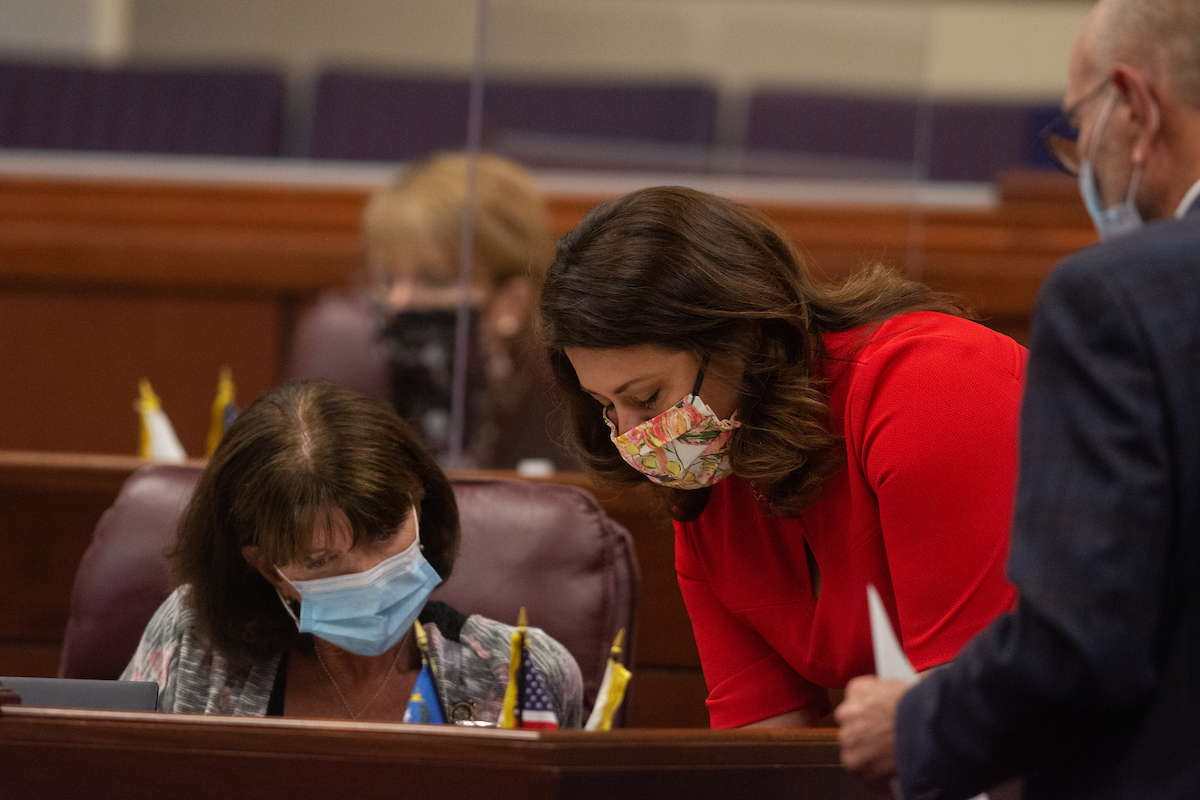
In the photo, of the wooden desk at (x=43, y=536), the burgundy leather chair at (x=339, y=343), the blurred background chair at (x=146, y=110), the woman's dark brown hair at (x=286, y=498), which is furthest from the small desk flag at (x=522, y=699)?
the blurred background chair at (x=146, y=110)

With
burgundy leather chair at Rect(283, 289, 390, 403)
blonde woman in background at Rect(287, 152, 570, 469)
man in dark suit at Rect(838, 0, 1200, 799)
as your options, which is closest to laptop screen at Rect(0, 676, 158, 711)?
man in dark suit at Rect(838, 0, 1200, 799)

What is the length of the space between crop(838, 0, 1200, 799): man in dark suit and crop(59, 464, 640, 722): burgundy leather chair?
0.85 metres

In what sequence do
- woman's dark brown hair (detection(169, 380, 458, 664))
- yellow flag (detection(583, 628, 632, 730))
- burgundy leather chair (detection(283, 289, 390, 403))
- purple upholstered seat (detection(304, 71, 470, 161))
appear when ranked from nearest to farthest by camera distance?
yellow flag (detection(583, 628, 632, 730)), woman's dark brown hair (detection(169, 380, 458, 664)), burgundy leather chair (detection(283, 289, 390, 403)), purple upholstered seat (detection(304, 71, 470, 161))

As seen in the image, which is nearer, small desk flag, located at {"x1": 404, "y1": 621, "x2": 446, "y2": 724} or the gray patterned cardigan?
small desk flag, located at {"x1": 404, "y1": 621, "x2": 446, "y2": 724}

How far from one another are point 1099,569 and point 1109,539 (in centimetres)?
2

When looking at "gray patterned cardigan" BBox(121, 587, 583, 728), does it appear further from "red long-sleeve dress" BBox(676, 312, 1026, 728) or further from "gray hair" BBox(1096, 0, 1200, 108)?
"gray hair" BBox(1096, 0, 1200, 108)

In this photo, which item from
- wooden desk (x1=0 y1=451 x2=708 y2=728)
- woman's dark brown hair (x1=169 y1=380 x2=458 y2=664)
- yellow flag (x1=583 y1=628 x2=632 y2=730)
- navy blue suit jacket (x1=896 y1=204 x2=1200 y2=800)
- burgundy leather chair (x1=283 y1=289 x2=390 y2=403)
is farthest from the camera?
burgundy leather chair (x1=283 y1=289 x2=390 y2=403)

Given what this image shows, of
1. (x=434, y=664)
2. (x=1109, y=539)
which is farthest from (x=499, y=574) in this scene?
(x=1109, y=539)

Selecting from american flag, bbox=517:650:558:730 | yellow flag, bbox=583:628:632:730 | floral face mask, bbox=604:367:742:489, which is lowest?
american flag, bbox=517:650:558:730

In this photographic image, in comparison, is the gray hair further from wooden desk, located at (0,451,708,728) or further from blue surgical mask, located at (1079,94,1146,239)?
wooden desk, located at (0,451,708,728)

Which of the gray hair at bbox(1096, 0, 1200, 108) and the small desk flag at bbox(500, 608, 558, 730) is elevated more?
the gray hair at bbox(1096, 0, 1200, 108)

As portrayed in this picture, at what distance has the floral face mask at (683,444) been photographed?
4.31 ft

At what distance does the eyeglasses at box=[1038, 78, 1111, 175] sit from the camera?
Answer: 3.06 feet

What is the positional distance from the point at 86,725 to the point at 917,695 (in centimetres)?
61
